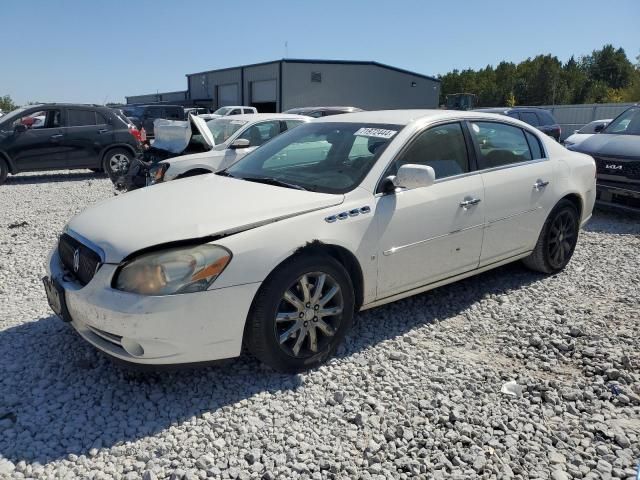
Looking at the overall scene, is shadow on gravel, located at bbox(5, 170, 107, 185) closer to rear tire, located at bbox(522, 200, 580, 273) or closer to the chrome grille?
the chrome grille

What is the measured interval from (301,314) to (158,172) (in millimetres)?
5327

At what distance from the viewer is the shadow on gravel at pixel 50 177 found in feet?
40.1

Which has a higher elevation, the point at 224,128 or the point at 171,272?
the point at 224,128

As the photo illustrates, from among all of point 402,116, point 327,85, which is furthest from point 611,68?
point 402,116

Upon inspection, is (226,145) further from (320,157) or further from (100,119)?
(100,119)

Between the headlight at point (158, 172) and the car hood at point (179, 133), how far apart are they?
2.95ft

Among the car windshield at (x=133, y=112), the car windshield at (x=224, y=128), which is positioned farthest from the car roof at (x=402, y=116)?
the car windshield at (x=133, y=112)

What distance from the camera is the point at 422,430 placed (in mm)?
2754

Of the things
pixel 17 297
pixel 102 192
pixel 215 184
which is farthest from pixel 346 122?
pixel 102 192

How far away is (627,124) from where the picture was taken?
856cm

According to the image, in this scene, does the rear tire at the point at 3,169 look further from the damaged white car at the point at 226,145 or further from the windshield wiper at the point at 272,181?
the windshield wiper at the point at 272,181

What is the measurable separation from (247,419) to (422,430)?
926 mm

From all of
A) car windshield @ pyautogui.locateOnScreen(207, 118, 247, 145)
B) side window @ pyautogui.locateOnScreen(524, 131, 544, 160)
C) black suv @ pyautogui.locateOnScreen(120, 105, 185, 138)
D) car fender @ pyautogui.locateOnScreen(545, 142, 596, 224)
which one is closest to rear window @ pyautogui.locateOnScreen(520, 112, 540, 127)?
car windshield @ pyautogui.locateOnScreen(207, 118, 247, 145)

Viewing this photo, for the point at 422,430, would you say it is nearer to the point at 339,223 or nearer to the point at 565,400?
the point at 565,400
